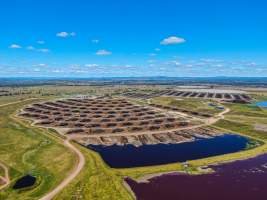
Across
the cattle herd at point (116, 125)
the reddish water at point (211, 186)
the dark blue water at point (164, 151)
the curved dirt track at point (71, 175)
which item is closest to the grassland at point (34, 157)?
the curved dirt track at point (71, 175)

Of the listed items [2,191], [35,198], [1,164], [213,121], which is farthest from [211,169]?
[213,121]

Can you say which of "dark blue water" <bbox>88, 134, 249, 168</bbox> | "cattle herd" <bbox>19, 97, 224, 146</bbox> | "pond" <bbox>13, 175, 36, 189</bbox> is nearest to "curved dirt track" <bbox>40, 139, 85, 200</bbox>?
"pond" <bbox>13, 175, 36, 189</bbox>

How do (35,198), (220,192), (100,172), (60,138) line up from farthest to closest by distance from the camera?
(60,138)
(100,172)
(220,192)
(35,198)

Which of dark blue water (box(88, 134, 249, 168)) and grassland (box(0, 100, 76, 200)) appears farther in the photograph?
dark blue water (box(88, 134, 249, 168))

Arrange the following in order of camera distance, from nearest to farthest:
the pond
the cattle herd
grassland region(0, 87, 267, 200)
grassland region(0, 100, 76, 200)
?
1. grassland region(0, 87, 267, 200)
2. grassland region(0, 100, 76, 200)
3. the pond
4. the cattle herd

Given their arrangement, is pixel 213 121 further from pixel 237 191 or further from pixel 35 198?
pixel 35 198

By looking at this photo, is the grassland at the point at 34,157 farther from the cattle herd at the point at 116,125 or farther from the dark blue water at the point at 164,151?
the dark blue water at the point at 164,151

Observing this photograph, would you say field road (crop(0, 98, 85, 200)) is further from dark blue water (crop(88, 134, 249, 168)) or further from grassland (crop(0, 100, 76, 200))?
dark blue water (crop(88, 134, 249, 168))
